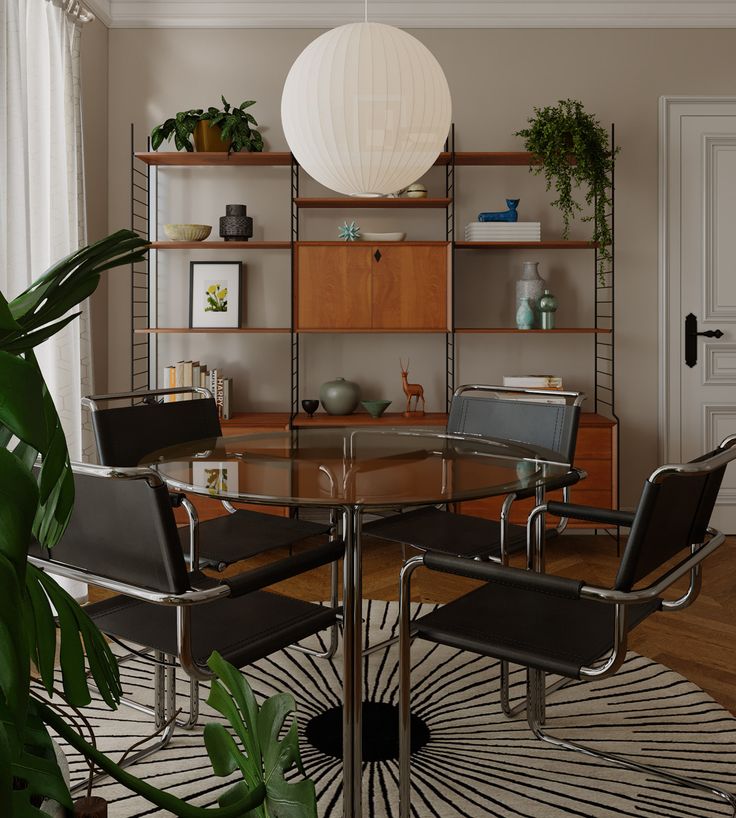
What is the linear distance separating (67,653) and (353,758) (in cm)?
108

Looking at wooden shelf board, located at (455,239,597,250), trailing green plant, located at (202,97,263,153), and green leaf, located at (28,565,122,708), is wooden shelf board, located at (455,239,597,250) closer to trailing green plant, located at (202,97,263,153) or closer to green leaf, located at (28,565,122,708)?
trailing green plant, located at (202,97,263,153)

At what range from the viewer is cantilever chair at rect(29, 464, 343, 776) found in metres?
1.48

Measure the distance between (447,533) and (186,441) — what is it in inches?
35.6

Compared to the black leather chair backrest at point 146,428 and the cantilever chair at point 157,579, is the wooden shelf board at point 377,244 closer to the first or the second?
the black leather chair backrest at point 146,428

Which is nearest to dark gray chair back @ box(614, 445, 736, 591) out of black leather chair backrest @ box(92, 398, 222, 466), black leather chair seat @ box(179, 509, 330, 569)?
black leather chair seat @ box(179, 509, 330, 569)

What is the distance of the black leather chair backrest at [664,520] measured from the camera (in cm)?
144

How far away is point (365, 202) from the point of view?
13.8 ft

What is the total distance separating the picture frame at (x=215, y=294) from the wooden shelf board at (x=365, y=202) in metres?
0.51

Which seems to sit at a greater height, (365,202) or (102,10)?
(102,10)

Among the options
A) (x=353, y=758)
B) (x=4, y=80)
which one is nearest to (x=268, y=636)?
(x=353, y=758)

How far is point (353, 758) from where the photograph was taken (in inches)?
67.9

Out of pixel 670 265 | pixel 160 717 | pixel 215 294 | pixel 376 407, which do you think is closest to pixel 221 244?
pixel 215 294

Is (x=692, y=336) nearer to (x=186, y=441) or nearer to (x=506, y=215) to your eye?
(x=506, y=215)

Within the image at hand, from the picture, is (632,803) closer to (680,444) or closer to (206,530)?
(206,530)
